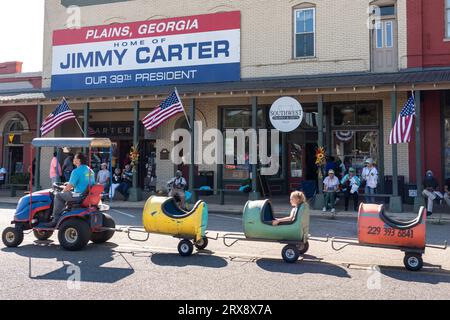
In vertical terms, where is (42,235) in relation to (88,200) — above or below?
below

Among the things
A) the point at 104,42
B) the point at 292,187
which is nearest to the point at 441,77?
the point at 292,187

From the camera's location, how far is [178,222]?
8117mm

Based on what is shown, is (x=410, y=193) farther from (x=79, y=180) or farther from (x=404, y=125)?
(x=79, y=180)

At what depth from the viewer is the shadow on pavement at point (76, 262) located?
654cm

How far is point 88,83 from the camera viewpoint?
21.2m

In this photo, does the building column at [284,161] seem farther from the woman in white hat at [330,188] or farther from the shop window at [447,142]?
the shop window at [447,142]

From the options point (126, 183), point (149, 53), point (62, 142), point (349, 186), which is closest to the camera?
point (62, 142)

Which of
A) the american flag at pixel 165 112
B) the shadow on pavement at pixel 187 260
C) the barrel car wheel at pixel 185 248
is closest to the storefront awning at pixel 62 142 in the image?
the shadow on pavement at pixel 187 260

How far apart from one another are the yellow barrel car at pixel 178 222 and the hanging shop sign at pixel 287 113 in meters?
7.95

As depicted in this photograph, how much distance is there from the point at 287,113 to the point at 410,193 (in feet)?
16.6

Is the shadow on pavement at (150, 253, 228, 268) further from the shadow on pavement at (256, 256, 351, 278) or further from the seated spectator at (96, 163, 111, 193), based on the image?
the seated spectator at (96, 163, 111, 193)

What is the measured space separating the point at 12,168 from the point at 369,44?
18417mm

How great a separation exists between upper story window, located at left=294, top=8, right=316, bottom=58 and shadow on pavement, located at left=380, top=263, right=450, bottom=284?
12610 mm

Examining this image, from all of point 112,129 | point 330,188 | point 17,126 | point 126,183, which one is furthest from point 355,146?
point 17,126
